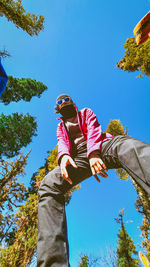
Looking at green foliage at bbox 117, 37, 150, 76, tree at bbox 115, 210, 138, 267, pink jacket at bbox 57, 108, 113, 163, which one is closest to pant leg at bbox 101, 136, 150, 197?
pink jacket at bbox 57, 108, 113, 163

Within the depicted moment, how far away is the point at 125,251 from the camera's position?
59.1ft

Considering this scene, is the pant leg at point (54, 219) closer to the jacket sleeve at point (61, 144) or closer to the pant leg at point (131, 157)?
the jacket sleeve at point (61, 144)

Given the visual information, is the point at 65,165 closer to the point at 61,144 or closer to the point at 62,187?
the point at 62,187

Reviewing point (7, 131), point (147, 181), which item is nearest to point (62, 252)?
point (147, 181)

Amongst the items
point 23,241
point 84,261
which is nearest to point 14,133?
point 23,241

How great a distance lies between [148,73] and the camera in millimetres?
9000

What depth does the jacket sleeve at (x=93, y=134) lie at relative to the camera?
4.89ft

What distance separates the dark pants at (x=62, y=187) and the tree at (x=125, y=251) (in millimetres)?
18614

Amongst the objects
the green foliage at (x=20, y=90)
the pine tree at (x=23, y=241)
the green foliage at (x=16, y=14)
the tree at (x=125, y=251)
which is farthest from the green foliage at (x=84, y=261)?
the green foliage at (x=16, y=14)

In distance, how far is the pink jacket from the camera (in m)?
1.55

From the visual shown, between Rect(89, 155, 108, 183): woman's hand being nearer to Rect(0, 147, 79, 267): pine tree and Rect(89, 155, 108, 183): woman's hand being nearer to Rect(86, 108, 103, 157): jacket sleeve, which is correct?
Rect(86, 108, 103, 157): jacket sleeve

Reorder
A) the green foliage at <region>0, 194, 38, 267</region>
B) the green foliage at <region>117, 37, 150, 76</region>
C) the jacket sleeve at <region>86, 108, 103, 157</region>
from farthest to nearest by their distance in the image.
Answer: the green foliage at <region>117, 37, 150, 76</region>, the green foliage at <region>0, 194, 38, 267</region>, the jacket sleeve at <region>86, 108, 103, 157</region>

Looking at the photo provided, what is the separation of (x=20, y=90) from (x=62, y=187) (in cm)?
1491

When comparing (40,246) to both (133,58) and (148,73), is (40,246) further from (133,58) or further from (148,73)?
(133,58)
